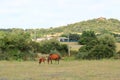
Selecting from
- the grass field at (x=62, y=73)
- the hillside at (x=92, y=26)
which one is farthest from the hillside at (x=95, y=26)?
the grass field at (x=62, y=73)

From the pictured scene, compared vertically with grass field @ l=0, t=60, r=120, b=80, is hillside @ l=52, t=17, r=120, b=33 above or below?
above

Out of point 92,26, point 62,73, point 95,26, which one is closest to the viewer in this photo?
point 62,73

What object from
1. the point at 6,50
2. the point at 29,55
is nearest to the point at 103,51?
the point at 29,55

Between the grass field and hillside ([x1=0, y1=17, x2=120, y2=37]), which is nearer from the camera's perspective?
the grass field

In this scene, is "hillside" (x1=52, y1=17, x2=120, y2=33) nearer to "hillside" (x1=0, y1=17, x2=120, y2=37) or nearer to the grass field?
"hillside" (x1=0, y1=17, x2=120, y2=37)

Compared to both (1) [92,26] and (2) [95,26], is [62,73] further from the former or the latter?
(2) [95,26]

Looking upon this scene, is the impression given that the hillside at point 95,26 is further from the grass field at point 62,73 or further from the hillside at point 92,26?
the grass field at point 62,73

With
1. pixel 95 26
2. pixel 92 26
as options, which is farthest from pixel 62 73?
pixel 95 26

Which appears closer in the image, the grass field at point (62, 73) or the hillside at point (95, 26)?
the grass field at point (62, 73)

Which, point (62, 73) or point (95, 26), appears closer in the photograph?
point (62, 73)

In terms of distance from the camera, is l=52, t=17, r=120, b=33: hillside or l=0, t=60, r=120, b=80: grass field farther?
l=52, t=17, r=120, b=33: hillside

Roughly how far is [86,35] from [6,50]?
2919 centimetres

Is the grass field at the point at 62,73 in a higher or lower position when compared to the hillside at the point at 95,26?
lower

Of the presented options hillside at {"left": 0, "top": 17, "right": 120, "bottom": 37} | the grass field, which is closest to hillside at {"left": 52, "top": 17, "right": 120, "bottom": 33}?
hillside at {"left": 0, "top": 17, "right": 120, "bottom": 37}
